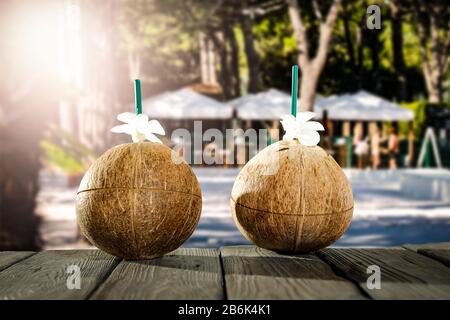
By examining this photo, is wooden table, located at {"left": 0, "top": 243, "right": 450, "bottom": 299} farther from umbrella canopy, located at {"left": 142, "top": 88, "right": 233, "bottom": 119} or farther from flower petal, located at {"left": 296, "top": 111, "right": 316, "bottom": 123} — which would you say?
umbrella canopy, located at {"left": 142, "top": 88, "right": 233, "bottom": 119}

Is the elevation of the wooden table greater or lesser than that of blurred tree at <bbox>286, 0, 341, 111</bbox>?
lesser

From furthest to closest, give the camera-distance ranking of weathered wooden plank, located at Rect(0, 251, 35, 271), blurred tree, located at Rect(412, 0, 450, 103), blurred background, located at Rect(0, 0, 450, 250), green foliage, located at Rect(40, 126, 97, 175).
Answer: blurred tree, located at Rect(412, 0, 450, 103) → green foliage, located at Rect(40, 126, 97, 175) → blurred background, located at Rect(0, 0, 450, 250) → weathered wooden plank, located at Rect(0, 251, 35, 271)

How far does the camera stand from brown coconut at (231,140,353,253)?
186 centimetres

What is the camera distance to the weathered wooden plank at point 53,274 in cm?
138

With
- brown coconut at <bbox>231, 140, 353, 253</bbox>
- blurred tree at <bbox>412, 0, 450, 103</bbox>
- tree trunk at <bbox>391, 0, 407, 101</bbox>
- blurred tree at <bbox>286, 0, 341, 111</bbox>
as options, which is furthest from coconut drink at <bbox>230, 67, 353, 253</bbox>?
tree trunk at <bbox>391, 0, 407, 101</bbox>

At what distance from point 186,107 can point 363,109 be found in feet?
20.3

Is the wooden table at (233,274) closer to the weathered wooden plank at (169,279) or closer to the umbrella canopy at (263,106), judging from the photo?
the weathered wooden plank at (169,279)

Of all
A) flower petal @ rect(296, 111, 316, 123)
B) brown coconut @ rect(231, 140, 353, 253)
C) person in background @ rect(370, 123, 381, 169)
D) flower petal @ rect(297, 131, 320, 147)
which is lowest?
person in background @ rect(370, 123, 381, 169)

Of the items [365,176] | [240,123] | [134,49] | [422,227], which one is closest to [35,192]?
[422,227]

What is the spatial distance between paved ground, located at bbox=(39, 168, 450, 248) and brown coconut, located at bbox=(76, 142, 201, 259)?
7881 millimetres

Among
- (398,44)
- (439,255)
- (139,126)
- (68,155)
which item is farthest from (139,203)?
(398,44)

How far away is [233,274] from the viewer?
1586mm

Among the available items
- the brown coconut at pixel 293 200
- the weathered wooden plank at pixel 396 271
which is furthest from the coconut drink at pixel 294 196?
the weathered wooden plank at pixel 396 271

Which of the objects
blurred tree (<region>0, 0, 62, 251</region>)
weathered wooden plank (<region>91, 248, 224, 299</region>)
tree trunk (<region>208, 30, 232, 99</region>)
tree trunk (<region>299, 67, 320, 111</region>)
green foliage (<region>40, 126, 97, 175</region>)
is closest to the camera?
weathered wooden plank (<region>91, 248, 224, 299</region>)
